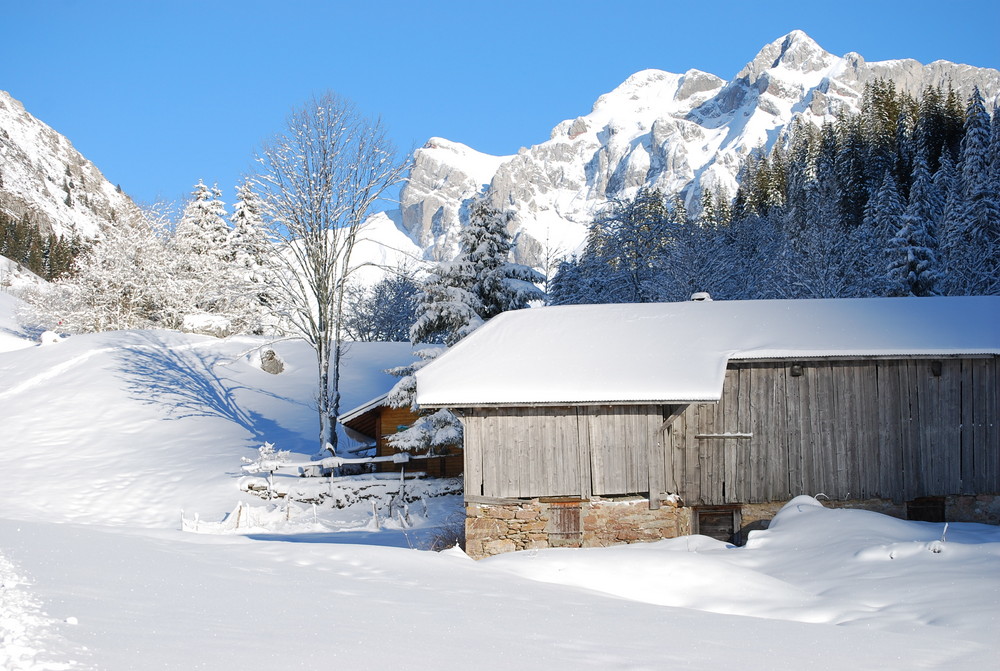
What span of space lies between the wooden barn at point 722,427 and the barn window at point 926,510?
1.4 inches

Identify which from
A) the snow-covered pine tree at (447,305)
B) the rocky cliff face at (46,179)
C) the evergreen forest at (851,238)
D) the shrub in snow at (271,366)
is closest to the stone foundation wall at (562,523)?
the snow-covered pine tree at (447,305)

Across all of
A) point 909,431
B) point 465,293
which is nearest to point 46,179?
point 465,293

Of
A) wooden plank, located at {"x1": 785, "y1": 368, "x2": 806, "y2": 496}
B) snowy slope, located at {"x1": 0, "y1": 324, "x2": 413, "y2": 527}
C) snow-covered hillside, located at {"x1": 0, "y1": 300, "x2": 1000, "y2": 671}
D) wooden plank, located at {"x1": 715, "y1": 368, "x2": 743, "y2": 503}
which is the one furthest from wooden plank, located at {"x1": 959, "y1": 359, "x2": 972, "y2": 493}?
snowy slope, located at {"x1": 0, "y1": 324, "x2": 413, "y2": 527}

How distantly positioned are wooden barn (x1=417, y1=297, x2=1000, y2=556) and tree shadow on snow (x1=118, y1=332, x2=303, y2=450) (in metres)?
16.1

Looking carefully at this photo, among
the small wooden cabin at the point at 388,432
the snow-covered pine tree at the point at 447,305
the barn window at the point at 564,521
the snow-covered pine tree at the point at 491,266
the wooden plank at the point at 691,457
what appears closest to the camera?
the barn window at the point at 564,521

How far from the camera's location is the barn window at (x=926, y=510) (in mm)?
14109

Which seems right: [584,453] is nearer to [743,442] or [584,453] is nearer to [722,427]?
[722,427]

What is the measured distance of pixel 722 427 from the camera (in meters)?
14.0

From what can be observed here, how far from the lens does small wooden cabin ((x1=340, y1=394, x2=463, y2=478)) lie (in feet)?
74.5

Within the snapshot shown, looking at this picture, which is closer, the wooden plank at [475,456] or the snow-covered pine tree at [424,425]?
the wooden plank at [475,456]

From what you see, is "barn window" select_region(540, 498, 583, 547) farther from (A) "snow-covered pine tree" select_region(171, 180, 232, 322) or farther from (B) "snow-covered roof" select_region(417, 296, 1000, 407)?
(A) "snow-covered pine tree" select_region(171, 180, 232, 322)

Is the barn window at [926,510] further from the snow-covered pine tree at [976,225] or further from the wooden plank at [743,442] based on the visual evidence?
the snow-covered pine tree at [976,225]

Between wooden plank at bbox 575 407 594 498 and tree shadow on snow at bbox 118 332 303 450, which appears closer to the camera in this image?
wooden plank at bbox 575 407 594 498

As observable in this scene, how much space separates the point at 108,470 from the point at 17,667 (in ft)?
73.1
